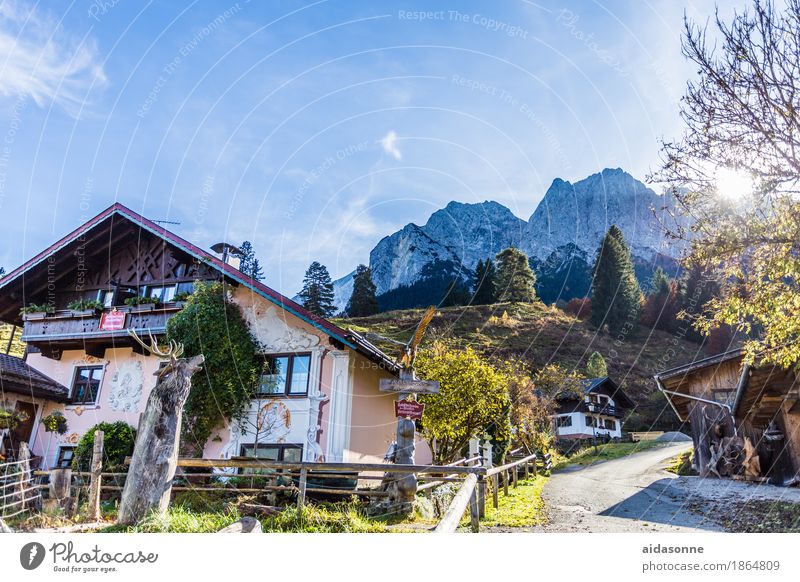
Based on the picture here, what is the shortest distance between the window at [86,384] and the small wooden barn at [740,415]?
48.9 feet

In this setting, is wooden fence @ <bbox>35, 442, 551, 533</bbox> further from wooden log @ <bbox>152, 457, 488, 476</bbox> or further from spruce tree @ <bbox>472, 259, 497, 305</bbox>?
spruce tree @ <bbox>472, 259, 497, 305</bbox>

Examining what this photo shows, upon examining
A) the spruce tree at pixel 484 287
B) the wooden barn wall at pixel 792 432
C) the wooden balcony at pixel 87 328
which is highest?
the spruce tree at pixel 484 287

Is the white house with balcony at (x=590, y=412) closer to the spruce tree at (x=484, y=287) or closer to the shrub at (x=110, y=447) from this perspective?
the spruce tree at (x=484, y=287)

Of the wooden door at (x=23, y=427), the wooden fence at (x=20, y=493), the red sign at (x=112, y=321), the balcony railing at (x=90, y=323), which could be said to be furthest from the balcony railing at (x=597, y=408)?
the wooden fence at (x=20, y=493)

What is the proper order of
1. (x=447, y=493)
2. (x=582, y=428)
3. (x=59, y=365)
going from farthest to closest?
(x=582, y=428) → (x=59, y=365) → (x=447, y=493)

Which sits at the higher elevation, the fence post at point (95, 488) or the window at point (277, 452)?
the window at point (277, 452)

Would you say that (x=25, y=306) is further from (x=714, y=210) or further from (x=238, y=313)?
(x=714, y=210)

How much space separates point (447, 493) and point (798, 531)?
5.56 meters

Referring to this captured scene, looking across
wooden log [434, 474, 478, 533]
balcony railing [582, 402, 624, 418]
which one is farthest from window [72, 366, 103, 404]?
balcony railing [582, 402, 624, 418]

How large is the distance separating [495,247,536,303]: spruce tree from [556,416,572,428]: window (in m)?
16.8

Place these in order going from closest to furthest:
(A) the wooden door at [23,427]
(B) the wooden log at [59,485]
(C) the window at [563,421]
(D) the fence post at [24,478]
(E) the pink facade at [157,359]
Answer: (B) the wooden log at [59,485] → (D) the fence post at [24,478] → (E) the pink facade at [157,359] → (A) the wooden door at [23,427] → (C) the window at [563,421]

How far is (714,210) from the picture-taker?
7.46 m

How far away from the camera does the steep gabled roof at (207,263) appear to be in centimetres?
1195
